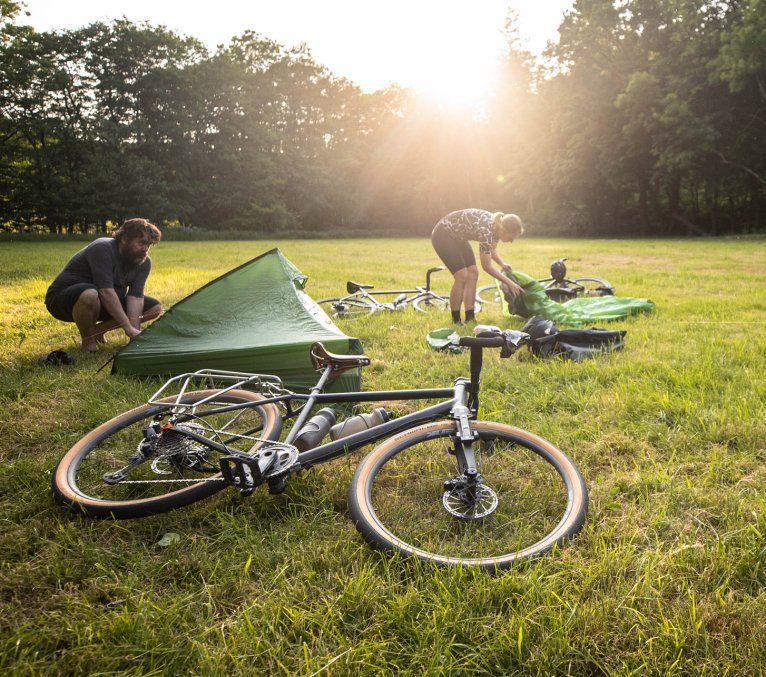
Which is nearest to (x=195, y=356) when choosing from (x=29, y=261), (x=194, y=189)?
(x=29, y=261)

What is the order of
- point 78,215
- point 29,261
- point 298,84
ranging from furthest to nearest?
1. point 298,84
2. point 78,215
3. point 29,261

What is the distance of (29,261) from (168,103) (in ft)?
85.2

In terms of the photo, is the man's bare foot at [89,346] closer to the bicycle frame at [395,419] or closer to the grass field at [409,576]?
the grass field at [409,576]

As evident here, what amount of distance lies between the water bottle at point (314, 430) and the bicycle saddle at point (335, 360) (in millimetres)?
250

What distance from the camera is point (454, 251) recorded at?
21.1ft

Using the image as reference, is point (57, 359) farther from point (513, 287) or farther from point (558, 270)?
point (558, 270)

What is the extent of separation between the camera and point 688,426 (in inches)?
120

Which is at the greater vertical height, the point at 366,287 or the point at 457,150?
the point at 457,150

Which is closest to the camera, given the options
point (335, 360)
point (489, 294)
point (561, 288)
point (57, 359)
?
point (335, 360)

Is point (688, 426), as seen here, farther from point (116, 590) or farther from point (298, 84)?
point (298, 84)

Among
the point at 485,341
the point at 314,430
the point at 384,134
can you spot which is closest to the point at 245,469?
the point at 314,430

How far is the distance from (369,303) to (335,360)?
4574mm

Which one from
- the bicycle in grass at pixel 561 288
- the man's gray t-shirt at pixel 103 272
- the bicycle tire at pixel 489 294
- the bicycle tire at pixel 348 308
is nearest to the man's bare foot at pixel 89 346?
the man's gray t-shirt at pixel 103 272

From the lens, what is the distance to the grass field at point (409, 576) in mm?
1568
